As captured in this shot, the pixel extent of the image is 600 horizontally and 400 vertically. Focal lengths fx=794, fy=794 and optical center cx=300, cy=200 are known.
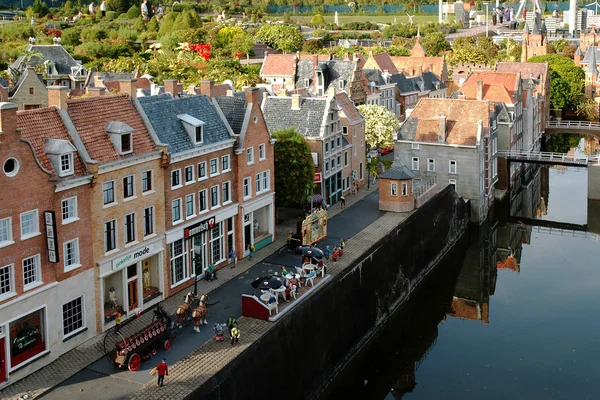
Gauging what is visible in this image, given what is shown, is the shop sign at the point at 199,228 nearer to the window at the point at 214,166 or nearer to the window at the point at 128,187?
the window at the point at 214,166

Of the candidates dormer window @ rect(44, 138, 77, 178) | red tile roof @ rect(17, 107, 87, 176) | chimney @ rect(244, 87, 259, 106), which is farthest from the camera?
chimney @ rect(244, 87, 259, 106)

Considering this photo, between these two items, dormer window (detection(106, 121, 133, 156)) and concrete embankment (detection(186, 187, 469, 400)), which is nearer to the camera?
concrete embankment (detection(186, 187, 469, 400))

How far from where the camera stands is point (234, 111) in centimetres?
5381

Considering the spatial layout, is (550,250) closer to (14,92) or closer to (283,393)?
(283,393)

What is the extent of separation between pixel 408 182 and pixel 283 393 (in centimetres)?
2935

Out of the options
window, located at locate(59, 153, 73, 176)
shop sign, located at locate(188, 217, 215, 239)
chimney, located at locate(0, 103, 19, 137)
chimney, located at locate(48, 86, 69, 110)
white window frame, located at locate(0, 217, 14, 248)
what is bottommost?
shop sign, located at locate(188, 217, 215, 239)

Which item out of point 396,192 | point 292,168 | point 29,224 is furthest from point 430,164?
point 29,224

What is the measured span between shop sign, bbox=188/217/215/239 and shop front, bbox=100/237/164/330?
98.0 inches

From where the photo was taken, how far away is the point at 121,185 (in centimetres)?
4184

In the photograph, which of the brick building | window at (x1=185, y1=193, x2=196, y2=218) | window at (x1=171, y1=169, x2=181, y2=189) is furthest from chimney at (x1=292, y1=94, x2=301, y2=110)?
the brick building

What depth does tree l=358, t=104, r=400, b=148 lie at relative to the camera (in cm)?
8694

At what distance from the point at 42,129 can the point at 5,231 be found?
5941mm

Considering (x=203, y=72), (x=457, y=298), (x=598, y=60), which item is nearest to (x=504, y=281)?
(x=457, y=298)

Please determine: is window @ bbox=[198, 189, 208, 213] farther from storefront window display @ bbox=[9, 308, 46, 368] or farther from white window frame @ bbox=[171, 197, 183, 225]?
storefront window display @ bbox=[9, 308, 46, 368]
